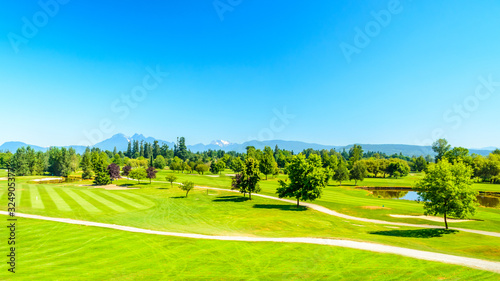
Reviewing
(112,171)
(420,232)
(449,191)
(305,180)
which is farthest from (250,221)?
(112,171)

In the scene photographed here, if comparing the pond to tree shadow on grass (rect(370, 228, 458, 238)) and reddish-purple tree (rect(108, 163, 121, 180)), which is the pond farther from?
reddish-purple tree (rect(108, 163, 121, 180))

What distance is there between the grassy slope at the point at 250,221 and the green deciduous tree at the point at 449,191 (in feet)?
9.80

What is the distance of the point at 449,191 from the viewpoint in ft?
92.1

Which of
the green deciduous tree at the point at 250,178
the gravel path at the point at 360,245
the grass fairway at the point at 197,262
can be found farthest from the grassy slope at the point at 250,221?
the grass fairway at the point at 197,262

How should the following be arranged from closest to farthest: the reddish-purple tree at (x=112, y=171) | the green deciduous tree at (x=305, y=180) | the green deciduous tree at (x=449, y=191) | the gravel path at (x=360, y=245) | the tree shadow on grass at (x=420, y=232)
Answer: the gravel path at (x=360, y=245) < the green deciduous tree at (x=449, y=191) < the tree shadow on grass at (x=420, y=232) < the green deciduous tree at (x=305, y=180) < the reddish-purple tree at (x=112, y=171)

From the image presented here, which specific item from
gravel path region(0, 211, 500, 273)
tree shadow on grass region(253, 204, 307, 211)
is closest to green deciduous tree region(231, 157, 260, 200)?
tree shadow on grass region(253, 204, 307, 211)

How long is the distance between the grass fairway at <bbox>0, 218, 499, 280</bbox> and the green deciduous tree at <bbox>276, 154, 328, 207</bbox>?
2378 centimetres

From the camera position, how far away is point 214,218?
121ft

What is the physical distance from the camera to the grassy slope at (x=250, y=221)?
80.9ft

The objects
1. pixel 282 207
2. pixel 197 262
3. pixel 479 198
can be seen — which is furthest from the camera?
pixel 479 198

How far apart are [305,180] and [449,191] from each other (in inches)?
883

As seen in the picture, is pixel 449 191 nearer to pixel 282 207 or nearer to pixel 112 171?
pixel 282 207

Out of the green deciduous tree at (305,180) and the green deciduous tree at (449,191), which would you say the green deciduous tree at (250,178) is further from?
the green deciduous tree at (449,191)

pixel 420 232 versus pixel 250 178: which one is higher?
pixel 250 178
